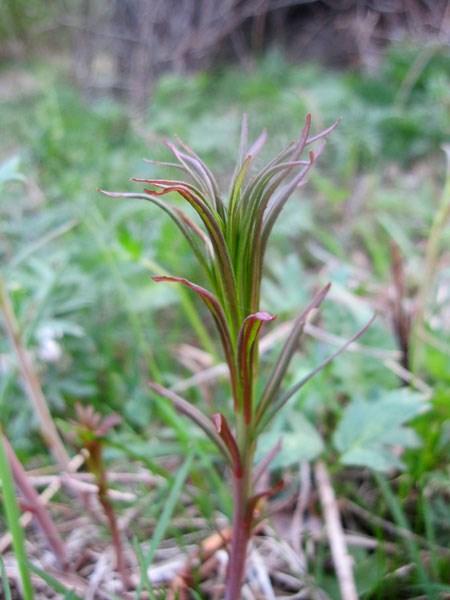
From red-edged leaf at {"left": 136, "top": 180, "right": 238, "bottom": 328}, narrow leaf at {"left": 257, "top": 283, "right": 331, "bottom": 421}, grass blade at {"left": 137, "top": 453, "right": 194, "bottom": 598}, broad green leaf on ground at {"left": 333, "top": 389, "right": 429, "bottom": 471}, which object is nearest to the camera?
red-edged leaf at {"left": 136, "top": 180, "right": 238, "bottom": 328}

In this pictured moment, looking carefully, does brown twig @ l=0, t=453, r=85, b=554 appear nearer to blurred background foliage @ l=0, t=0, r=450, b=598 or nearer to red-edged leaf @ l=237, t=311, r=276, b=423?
blurred background foliage @ l=0, t=0, r=450, b=598

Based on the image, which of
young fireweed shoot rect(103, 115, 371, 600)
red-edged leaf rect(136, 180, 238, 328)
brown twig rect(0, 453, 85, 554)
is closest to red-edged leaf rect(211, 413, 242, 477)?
young fireweed shoot rect(103, 115, 371, 600)

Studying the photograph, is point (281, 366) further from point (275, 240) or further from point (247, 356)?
point (275, 240)

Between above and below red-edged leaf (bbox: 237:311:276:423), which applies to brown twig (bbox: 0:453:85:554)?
below

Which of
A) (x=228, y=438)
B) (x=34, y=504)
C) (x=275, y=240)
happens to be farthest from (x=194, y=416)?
(x=275, y=240)

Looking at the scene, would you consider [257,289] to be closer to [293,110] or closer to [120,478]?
[120,478]

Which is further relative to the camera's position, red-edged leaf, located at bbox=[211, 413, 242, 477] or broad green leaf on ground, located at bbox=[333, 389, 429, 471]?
broad green leaf on ground, located at bbox=[333, 389, 429, 471]
